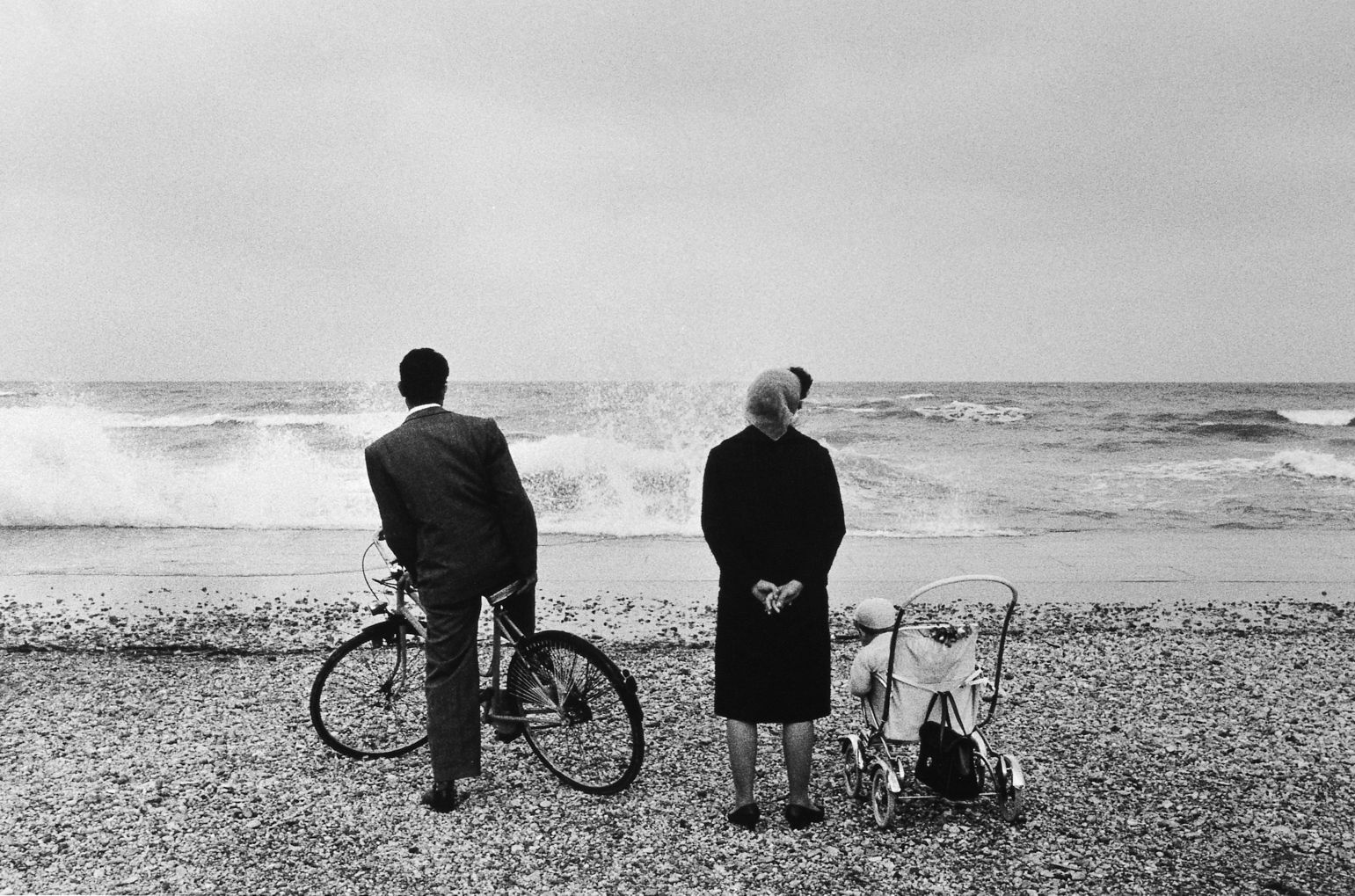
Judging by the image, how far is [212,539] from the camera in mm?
12750

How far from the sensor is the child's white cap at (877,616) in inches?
155

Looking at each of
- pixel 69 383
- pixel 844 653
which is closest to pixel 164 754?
pixel 844 653

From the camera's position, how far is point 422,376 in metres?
4.07

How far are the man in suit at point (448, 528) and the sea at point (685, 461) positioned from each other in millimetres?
9589

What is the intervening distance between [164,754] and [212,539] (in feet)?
28.9

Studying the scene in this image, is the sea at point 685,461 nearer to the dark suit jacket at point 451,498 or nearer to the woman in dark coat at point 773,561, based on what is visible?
the dark suit jacket at point 451,498

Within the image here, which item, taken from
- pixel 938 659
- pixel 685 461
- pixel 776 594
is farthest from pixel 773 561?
pixel 685 461

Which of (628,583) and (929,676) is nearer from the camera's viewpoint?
(929,676)

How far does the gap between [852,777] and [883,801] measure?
0.30 metres

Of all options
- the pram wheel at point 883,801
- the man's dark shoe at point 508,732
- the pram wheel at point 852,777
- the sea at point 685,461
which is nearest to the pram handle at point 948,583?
the pram wheel at point 883,801

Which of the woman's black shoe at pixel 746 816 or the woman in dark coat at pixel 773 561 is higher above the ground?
the woman in dark coat at pixel 773 561

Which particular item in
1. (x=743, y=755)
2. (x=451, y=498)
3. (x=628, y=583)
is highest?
(x=451, y=498)

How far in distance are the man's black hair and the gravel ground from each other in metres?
1.87

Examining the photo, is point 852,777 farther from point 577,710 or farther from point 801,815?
point 577,710
